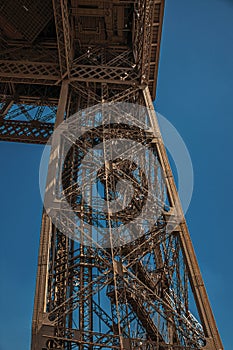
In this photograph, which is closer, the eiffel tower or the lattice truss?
the lattice truss

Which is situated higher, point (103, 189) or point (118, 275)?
point (103, 189)

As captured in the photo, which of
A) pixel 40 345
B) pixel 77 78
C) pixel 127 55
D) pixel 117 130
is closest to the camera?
pixel 40 345

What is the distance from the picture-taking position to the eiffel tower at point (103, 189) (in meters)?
8.64

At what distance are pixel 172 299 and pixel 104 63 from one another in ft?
26.4

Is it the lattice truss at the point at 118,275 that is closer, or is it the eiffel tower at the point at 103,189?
the lattice truss at the point at 118,275

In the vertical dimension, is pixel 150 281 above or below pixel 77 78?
below

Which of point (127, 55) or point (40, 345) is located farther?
point (127, 55)

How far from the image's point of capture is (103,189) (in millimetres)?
13961

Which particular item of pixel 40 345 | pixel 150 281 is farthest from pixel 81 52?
pixel 40 345

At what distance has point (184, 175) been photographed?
14.5 m

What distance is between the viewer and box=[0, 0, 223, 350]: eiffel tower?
28.3ft

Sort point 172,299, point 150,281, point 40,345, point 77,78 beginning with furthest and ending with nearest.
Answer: point 77,78, point 150,281, point 172,299, point 40,345

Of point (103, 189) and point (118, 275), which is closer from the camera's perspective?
point (118, 275)

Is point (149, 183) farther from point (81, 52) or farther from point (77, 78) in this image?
point (81, 52)
